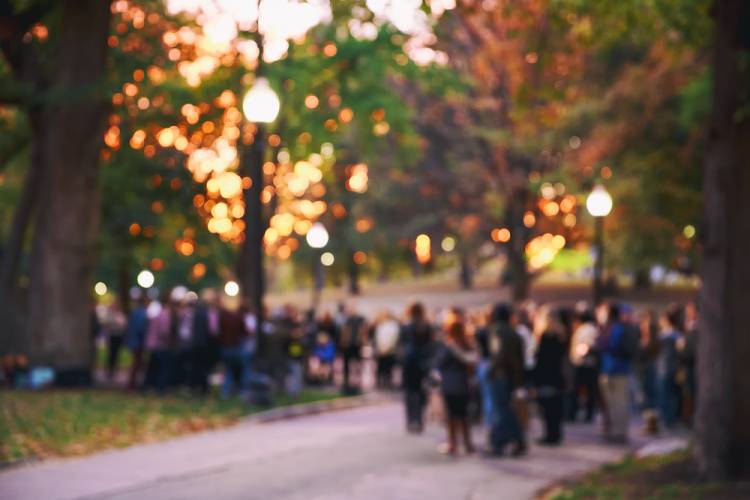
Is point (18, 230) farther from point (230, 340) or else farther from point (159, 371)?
point (230, 340)

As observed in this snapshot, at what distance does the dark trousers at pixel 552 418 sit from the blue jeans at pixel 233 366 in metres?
7.26

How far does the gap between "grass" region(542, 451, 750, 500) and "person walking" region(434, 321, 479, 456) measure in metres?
2.20

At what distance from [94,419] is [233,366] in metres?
6.15

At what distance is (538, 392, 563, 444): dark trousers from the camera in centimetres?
1758

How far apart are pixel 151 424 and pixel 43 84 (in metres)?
10.8

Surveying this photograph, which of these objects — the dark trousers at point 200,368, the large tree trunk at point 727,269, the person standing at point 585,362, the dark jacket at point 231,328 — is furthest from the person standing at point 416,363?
the large tree trunk at point 727,269

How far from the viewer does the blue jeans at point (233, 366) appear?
76.7 ft

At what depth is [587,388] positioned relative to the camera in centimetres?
2139

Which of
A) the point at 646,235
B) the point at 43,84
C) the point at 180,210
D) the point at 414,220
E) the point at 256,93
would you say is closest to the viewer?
the point at 256,93

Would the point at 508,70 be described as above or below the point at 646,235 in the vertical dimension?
above

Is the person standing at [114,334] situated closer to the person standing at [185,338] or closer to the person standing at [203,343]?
the person standing at [185,338]

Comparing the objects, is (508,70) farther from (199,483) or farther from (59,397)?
(199,483)

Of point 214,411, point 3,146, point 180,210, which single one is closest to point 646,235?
point 180,210

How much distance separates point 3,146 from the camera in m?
31.0
